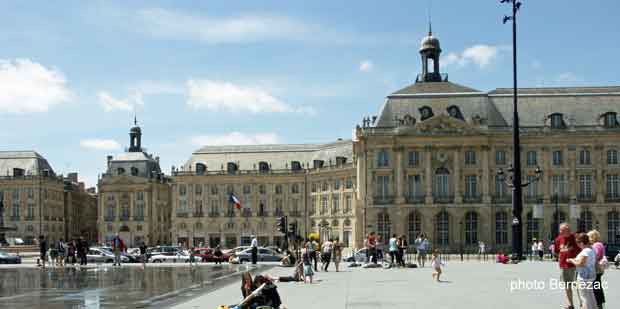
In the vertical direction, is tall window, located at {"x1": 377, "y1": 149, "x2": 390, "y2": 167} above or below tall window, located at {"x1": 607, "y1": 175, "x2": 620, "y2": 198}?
above

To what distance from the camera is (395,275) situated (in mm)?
36781

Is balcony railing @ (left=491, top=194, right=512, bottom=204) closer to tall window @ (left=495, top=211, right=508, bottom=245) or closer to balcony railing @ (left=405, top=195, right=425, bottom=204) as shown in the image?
tall window @ (left=495, top=211, right=508, bottom=245)

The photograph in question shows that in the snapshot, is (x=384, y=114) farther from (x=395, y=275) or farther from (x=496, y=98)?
(x=395, y=275)

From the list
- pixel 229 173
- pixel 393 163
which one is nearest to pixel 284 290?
pixel 393 163

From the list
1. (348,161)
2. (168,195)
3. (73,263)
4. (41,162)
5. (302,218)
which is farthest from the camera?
(168,195)

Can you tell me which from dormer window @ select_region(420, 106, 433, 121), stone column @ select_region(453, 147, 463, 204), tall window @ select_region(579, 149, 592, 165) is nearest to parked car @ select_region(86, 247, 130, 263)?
dormer window @ select_region(420, 106, 433, 121)

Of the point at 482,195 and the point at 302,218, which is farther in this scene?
the point at 302,218

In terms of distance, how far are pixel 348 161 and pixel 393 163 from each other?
78.9ft

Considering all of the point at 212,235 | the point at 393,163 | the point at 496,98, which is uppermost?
the point at 496,98

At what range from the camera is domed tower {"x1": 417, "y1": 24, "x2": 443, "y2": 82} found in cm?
9625

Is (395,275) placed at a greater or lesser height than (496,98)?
lesser

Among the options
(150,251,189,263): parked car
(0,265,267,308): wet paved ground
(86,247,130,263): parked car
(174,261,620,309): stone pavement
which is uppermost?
(174,261,620,309): stone pavement

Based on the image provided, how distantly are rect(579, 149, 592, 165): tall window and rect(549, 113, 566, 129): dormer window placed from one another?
11.1 ft

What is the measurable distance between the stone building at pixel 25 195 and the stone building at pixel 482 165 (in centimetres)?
6083
